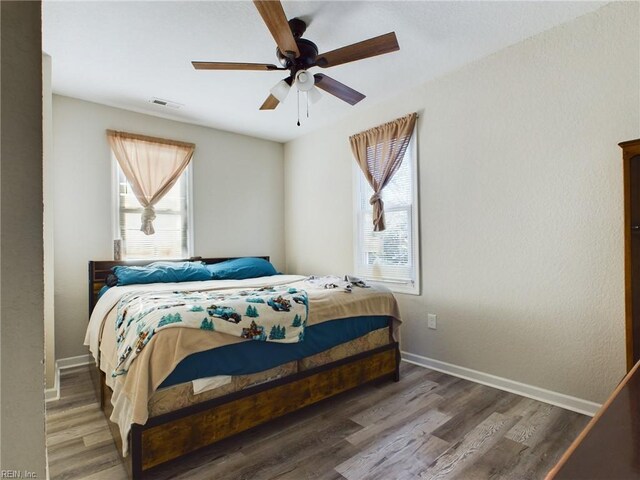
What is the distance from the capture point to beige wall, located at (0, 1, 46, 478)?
1.73ft

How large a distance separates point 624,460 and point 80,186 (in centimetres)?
412

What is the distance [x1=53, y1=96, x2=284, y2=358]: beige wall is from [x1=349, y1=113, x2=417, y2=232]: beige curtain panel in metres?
1.69

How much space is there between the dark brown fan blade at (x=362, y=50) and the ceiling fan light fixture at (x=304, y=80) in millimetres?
97

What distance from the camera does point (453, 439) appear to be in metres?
1.92

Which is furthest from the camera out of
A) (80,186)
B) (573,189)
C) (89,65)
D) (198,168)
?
(198,168)

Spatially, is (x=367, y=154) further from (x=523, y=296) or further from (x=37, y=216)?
(x=37, y=216)

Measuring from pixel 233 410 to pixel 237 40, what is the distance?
247cm

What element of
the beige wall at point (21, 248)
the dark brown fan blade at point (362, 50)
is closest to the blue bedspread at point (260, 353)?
the beige wall at point (21, 248)

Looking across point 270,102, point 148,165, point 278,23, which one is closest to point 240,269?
point 148,165

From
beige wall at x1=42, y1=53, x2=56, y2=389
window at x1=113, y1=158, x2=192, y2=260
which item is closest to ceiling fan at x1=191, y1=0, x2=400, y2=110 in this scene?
beige wall at x1=42, y1=53, x2=56, y2=389

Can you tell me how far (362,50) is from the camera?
1.98 m

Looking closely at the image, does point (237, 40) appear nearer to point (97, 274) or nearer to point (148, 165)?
point (148, 165)

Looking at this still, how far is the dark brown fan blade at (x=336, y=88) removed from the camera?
2.30 m

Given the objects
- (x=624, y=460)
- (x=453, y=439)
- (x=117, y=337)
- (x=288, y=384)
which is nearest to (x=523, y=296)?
(x=453, y=439)
